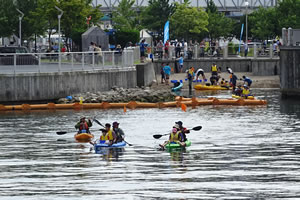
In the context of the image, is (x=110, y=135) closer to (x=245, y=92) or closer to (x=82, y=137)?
(x=82, y=137)

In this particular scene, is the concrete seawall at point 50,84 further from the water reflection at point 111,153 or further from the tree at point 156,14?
the tree at point 156,14

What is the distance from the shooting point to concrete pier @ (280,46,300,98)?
62.6m

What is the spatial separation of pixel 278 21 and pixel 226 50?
1957 cm

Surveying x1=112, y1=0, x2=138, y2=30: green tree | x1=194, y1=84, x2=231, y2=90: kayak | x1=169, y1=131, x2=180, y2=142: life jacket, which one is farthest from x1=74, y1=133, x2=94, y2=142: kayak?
x1=112, y1=0, x2=138, y2=30: green tree

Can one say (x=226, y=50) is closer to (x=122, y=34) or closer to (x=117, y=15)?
(x=122, y=34)

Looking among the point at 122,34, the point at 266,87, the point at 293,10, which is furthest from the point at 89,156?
the point at 293,10

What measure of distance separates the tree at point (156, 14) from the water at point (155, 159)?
64597 mm

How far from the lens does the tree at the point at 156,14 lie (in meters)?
119

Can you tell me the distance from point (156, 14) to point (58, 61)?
64181 mm

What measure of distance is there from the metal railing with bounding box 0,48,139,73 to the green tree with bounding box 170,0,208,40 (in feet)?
170

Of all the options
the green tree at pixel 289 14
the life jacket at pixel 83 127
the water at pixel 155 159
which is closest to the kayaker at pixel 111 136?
the water at pixel 155 159

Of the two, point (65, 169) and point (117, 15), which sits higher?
point (117, 15)

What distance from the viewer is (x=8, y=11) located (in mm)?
88188

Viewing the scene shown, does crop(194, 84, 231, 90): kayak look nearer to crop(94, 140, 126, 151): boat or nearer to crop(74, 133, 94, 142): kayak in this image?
crop(74, 133, 94, 142): kayak
